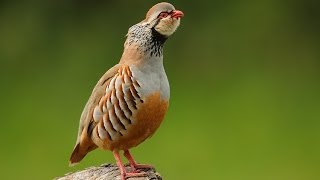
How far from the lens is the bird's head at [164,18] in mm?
5331

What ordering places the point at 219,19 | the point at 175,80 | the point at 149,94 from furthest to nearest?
the point at 219,19, the point at 175,80, the point at 149,94

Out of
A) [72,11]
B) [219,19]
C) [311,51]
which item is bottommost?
[311,51]

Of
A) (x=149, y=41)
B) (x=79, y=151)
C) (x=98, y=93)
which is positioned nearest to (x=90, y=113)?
(x=98, y=93)

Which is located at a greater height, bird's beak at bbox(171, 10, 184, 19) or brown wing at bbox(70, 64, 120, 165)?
bird's beak at bbox(171, 10, 184, 19)

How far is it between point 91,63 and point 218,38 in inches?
65.6

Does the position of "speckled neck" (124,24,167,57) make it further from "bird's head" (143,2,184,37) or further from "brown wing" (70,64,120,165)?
"brown wing" (70,64,120,165)

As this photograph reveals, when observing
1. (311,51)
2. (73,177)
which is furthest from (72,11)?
(73,177)

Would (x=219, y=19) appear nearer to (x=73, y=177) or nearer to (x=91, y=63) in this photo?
(x=91, y=63)

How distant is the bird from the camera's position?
541 cm

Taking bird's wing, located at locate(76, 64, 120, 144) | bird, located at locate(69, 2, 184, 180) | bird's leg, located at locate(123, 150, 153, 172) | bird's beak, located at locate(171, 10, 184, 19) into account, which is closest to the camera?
bird's beak, located at locate(171, 10, 184, 19)

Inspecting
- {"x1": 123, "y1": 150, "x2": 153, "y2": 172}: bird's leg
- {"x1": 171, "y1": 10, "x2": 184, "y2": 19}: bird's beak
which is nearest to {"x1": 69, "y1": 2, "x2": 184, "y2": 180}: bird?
{"x1": 171, "y1": 10, "x2": 184, "y2": 19}: bird's beak

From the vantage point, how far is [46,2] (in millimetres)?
12750

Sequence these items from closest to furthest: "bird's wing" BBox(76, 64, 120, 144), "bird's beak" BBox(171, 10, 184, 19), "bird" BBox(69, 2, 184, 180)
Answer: "bird's beak" BBox(171, 10, 184, 19), "bird" BBox(69, 2, 184, 180), "bird's wing" BBox(76, 64, 120, 144)

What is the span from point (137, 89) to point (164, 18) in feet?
1.39
